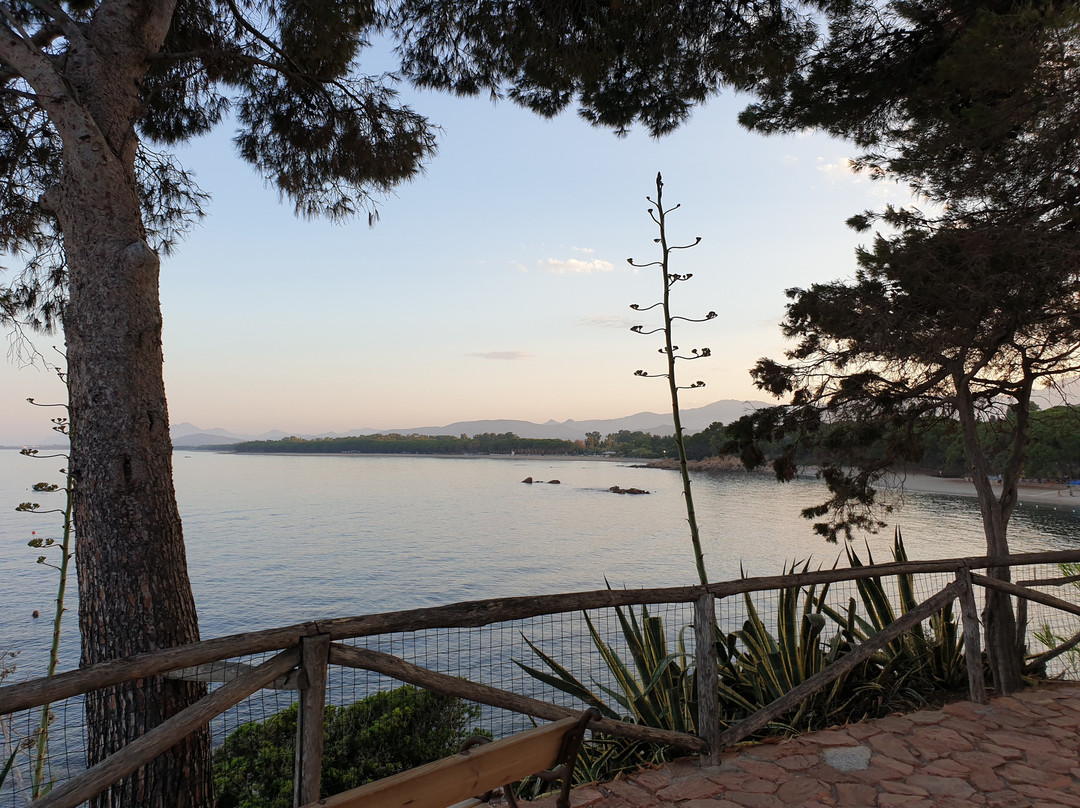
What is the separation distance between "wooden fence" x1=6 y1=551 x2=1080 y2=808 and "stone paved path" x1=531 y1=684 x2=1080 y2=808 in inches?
7.6

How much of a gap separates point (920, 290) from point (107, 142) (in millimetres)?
4783

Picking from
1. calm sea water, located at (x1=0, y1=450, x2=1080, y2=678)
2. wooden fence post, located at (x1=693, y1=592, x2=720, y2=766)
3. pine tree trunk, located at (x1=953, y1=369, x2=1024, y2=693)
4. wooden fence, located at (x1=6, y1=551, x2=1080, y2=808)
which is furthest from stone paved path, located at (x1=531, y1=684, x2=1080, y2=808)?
calm sea water, located at (x1=0, y1=450, x2=1080, y2=678)

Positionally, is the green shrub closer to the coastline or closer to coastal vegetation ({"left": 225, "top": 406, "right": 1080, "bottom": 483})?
coastal vegetation ({"left": 225, "top": 406, "right": 1080, "bottom": 483})

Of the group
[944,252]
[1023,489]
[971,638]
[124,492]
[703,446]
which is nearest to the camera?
[124,492]

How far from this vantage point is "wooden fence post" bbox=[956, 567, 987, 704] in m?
3.72

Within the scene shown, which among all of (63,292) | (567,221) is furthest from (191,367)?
(63,292)

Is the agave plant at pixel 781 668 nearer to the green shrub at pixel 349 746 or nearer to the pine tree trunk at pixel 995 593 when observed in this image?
the pine tree trunk at pixel 995 593

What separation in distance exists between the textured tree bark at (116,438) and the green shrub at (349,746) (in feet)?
6.18

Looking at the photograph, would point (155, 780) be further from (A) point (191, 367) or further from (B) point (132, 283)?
(A) point (191, 367)

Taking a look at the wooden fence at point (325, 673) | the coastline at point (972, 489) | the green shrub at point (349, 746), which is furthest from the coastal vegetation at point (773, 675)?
the coastline at point (972, 489)

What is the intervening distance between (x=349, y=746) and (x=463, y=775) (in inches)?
144

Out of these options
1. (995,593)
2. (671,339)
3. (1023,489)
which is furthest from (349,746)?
(1023,489)

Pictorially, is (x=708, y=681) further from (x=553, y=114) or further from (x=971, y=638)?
(x=553, y=114)

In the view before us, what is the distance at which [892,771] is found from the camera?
2842 mm
